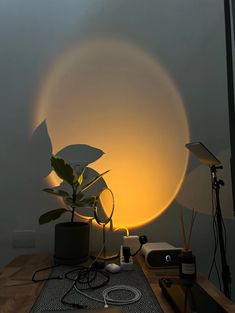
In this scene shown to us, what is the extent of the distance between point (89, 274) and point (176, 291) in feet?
1.29

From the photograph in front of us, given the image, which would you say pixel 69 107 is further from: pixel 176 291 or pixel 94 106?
pixel 176 291

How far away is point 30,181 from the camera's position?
61.7 inches

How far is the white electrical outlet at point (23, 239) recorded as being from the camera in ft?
4.99

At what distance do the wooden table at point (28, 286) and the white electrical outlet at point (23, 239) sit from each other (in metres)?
0.20

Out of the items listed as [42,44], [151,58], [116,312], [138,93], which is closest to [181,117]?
[138,93]

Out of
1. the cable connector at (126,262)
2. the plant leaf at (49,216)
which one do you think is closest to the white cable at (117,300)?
the cable connector at (126,262)

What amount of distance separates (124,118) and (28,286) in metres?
1.07

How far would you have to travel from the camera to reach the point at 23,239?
1522mm

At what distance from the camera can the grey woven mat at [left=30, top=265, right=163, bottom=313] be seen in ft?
2.64

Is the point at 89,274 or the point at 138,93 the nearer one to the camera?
the point at 89,274

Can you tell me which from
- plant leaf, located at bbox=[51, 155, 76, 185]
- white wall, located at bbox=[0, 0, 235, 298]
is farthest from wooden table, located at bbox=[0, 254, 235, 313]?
plant leaf, located at bbox=[51, 155, 76, 185]

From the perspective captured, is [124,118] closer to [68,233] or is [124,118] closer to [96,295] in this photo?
[68,233]

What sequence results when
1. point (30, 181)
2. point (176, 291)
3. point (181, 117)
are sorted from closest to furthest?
point (176, 291)
point (30, 181)
point (181, 117)

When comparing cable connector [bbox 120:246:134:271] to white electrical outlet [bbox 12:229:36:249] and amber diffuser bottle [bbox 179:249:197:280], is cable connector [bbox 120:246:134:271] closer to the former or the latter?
amber diffuser bottle [bbox 179:249:197:280]
